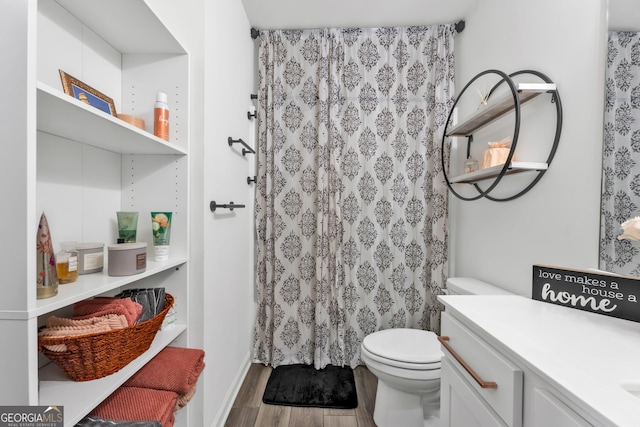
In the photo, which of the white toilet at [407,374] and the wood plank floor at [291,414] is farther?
the wood plank floor at [291,414]

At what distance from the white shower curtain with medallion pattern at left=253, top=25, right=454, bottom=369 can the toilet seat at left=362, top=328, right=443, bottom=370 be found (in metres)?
0.38

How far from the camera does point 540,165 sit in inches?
47.7

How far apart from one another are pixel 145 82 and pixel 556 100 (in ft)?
5.60

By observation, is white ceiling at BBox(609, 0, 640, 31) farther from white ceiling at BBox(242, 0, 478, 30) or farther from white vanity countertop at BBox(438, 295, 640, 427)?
white ceiling at BBox(242, 0, 478, 30)

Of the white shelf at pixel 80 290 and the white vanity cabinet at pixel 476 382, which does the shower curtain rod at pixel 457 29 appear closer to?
the white shelf at pixel 80 290

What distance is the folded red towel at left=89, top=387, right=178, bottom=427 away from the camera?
0.77 m

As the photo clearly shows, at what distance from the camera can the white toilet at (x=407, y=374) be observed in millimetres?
1331

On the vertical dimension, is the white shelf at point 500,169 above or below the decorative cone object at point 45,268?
above

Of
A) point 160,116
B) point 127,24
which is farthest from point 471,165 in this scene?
point 127,24

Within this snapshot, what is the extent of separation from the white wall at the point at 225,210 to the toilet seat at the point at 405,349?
78 cm

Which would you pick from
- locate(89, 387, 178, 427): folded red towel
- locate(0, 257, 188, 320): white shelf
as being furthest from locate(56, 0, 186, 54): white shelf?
locate(89, 387, 178, 427): folded red towel

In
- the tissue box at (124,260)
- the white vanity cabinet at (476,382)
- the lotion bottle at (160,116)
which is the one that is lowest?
the white vanity cabinet at (476,382)

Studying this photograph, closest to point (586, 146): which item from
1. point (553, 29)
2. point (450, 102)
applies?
point (553, 29)

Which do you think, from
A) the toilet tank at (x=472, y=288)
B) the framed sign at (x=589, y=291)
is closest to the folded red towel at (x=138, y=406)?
the framed sign at (x=589, y=291)
